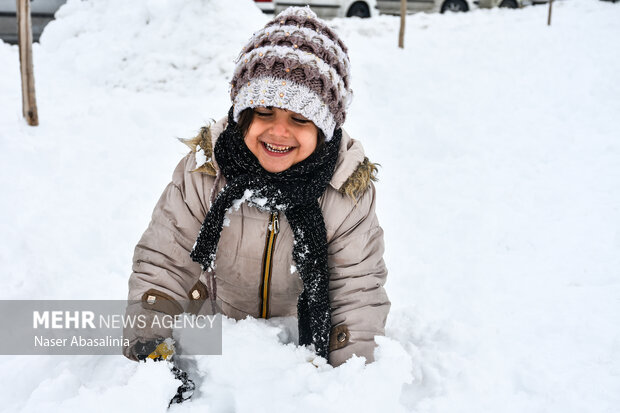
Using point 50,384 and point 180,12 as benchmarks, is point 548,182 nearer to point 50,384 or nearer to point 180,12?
point 50,384

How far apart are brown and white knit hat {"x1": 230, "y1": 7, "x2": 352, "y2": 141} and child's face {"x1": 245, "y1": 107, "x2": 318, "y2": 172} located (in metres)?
0.06

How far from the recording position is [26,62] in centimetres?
365

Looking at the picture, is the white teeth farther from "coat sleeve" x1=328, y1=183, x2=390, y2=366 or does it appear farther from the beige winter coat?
"coat sleeve" x1=328, y1=183, x2=390, y2=366

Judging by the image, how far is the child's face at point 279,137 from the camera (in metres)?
1.58

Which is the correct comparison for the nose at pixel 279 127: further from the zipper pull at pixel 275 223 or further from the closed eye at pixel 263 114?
the zipper pull at pixel 275 223

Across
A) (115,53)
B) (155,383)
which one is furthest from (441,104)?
(155,383)

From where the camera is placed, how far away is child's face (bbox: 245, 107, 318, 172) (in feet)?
5.17

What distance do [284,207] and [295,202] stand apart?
0.15ft

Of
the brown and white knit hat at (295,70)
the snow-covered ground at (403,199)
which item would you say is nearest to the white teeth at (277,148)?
the brown and white knit hat at (295,70)

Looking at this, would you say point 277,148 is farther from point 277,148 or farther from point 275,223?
point 275,223

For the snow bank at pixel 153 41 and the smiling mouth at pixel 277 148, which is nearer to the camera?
the smiling mouth at pixel 277 148

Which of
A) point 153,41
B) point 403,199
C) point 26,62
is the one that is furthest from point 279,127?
point 153,41

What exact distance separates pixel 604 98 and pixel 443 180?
263cm

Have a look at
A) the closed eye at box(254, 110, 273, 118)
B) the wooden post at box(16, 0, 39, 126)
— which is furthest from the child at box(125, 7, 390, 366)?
the wooden post at box(16, 0, 39, 126)
